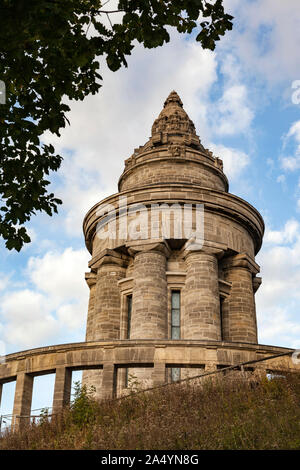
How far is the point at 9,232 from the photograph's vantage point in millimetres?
10195

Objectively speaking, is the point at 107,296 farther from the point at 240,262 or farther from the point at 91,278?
the point at 240,262

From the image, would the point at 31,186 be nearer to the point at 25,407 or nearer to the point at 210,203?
the point at 25,407

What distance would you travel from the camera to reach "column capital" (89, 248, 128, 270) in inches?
841

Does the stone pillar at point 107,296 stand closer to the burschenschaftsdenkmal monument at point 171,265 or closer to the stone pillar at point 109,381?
the burschenschaftsdenkmal monument at point 171,265

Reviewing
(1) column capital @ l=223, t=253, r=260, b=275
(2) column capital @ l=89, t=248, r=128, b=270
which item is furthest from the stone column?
(1) column capital @ l=223, t=253, r=260, b=275

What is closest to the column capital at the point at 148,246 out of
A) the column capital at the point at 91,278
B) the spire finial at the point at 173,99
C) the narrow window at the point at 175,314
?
the narrow window at the point at 175,314

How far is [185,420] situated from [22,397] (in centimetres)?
633

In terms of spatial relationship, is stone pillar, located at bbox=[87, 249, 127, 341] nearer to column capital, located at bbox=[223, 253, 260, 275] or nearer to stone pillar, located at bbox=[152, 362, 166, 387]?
column capital, located at bbox=[223, 253, 260, 275]

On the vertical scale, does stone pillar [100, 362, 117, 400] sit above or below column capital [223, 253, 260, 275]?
below

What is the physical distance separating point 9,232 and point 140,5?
4935 millimetres

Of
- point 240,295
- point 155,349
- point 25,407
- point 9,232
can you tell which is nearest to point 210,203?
point 240,295

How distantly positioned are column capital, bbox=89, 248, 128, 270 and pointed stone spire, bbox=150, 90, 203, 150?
23.6 ft
